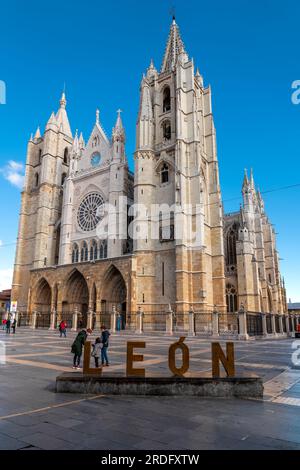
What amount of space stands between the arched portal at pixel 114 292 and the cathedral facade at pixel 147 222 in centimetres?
11

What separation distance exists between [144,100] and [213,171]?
447 inches

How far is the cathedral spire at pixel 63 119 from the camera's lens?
50.1 m

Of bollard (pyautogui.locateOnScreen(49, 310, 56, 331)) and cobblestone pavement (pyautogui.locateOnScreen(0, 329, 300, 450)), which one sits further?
bollard (pyautogui.locateOnScreen(49, 310, 56, 331))

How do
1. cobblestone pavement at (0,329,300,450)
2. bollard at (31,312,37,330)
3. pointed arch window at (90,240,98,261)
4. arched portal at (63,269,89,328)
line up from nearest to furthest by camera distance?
cobblestone pavement at (0,329,300,450), bollard at (31,312,37,330), arched portal at (63,269,89,328), pointed arch window at (90,240,98,261)

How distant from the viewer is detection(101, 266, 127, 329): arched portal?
109 feet

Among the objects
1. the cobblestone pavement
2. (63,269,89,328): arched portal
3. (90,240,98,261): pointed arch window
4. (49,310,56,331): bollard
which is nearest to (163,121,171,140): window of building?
(90,240,98,261): pointed arch window

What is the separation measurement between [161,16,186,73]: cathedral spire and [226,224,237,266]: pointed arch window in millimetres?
22845

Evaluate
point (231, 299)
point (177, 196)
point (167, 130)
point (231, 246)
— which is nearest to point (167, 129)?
point (167, 130)

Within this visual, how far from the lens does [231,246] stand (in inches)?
1729

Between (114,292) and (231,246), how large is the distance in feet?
60.2

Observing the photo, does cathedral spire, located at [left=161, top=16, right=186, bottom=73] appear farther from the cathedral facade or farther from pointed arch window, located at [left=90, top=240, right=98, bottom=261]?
pointed arch window, located at [left=90, top=240, right=98, bottom=261]

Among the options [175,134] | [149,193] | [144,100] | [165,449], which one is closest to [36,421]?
[165,449]

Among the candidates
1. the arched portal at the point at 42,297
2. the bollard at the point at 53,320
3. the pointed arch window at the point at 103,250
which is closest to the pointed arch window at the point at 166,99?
the pointed arch window at the point at 103,250
